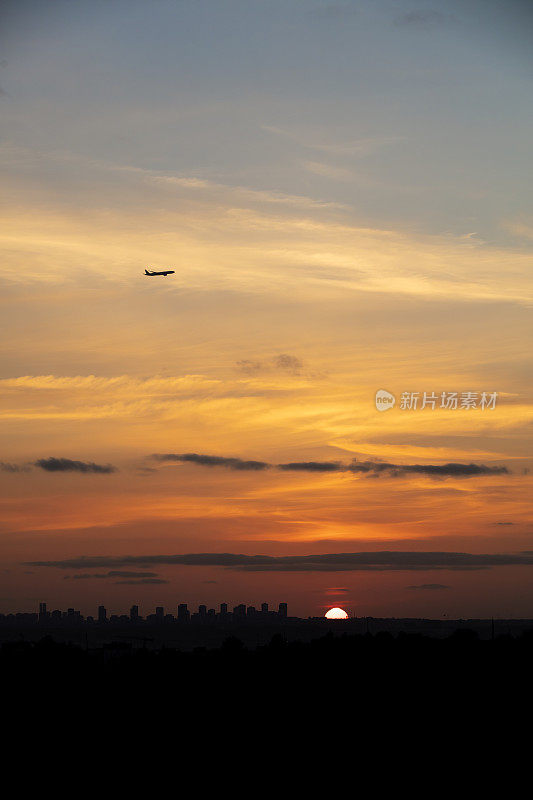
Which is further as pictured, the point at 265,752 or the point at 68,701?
the point at 68,701

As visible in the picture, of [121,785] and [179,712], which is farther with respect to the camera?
[179,712]

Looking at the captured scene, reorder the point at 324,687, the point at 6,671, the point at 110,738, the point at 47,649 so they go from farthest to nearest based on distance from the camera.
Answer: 1. the point at 47,649
2. the point at 6,671
3. the point at 324,687
4. the point at 110,738

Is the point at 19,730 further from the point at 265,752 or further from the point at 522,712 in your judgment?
the point at 522,712

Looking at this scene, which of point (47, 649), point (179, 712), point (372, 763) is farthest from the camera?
point (47, 649)

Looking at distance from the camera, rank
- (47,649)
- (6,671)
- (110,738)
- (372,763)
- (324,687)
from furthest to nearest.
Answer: (47,649) → (6,671) → (324,687) → (110,738) → (372,763)

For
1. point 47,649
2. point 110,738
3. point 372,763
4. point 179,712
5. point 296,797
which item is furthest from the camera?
point 47,649

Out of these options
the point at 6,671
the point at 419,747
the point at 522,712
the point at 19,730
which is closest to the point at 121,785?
the point at 19,730

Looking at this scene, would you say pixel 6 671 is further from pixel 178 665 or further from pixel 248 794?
pixel 248 794

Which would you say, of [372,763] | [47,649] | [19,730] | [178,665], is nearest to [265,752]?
[372,763]
